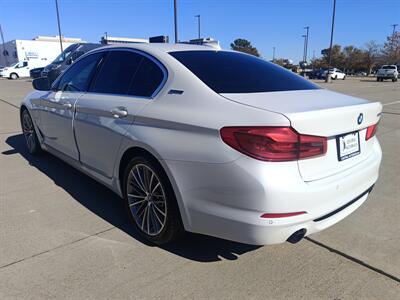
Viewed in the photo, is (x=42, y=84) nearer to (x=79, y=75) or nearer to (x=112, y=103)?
(x=79, y=75)

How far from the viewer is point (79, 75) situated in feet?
13.6

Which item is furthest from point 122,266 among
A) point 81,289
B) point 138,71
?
point 138,71

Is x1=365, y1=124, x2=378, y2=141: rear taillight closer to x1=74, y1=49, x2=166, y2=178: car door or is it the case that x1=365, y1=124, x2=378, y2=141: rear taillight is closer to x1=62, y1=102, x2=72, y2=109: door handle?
x1=74, y1=49, x2=166, y2=178: car door

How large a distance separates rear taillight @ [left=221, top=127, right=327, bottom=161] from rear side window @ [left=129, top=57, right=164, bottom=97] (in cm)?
100

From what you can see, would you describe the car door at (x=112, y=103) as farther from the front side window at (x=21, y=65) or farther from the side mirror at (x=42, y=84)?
the front side window at (x=21, y=65)

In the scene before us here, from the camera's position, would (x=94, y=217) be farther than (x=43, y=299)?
Yes

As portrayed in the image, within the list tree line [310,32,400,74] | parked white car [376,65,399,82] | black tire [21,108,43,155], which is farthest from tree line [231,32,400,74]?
black tire [21,108,43,155]

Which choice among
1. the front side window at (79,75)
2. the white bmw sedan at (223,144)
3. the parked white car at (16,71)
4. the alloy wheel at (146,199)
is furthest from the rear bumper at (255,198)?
the parked white car at (16,71)

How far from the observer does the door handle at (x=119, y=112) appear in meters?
3.06

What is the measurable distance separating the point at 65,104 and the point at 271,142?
2.77 meters

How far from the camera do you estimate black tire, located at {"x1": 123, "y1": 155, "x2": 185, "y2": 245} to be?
2.75m

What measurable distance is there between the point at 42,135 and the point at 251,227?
12.6 feet

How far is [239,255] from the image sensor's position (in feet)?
9.62

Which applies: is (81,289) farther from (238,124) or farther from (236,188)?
(238,124)
